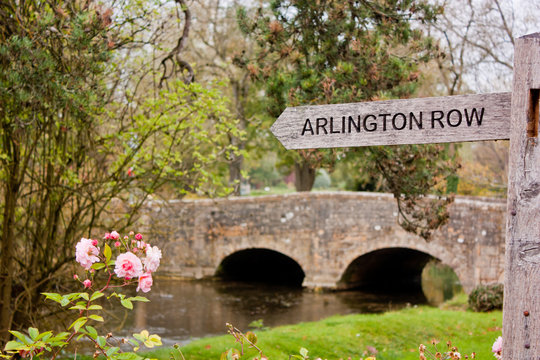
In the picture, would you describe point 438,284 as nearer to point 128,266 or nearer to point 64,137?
point 64,137

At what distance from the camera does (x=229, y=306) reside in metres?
14.7

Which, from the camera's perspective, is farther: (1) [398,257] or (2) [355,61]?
(1) [398,257]

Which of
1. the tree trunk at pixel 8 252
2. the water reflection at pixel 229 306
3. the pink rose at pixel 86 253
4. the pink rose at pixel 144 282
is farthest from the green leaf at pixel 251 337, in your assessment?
the water reflection at pixel 229 306

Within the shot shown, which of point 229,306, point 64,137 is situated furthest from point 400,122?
point 229,306

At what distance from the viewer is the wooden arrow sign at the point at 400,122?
2.12m

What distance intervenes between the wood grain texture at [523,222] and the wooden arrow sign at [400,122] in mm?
129

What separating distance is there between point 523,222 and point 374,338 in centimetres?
745

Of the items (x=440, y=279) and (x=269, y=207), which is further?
(x=440, y=279)

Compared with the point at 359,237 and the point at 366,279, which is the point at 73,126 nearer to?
the point at 359,237

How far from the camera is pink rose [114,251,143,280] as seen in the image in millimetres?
2271

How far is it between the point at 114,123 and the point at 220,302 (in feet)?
29.1

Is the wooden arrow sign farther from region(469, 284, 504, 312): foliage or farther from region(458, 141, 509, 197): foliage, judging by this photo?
region(458, 141, 509, 197): foliage

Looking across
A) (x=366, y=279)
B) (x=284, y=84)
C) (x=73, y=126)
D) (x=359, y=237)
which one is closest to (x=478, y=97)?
(x=284, y=84)

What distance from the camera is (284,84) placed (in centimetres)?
565
